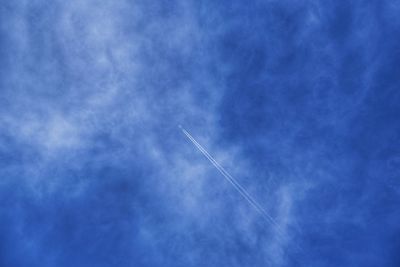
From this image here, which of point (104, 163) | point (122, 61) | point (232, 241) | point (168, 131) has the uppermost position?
point (122, 61)

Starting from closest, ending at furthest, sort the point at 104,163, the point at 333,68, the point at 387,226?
the point at 333,68 < the point at 387,226 < the point at 104,163

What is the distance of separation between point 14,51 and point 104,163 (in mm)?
Answer: 10951

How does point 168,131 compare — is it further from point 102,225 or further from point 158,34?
point 102,225

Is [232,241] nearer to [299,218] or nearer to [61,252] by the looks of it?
[299,218]

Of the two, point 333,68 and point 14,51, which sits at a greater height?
point 333,68

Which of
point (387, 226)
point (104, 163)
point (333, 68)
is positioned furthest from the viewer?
point (104, 163)

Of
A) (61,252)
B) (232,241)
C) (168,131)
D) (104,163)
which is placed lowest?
(61,252)

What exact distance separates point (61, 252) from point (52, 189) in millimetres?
5751

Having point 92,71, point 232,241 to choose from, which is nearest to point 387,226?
point 232,241

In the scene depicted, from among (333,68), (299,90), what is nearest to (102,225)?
(299,90)

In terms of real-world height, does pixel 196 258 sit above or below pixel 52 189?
below

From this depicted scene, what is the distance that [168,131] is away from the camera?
27500 millimetres

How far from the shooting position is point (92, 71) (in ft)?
83.4

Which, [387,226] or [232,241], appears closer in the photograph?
[387,226]
